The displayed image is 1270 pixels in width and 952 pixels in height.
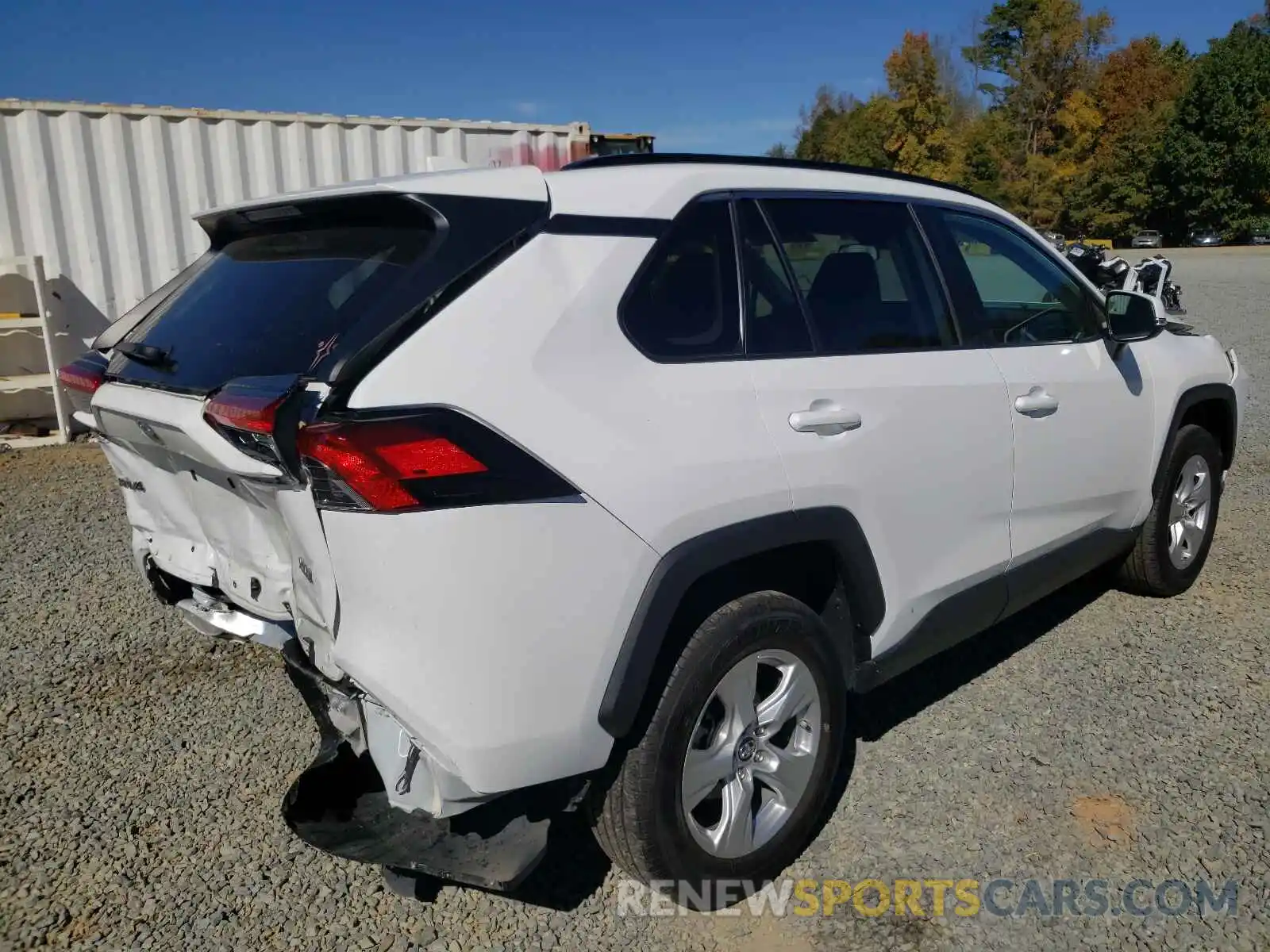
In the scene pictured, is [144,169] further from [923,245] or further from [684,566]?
[684,566]

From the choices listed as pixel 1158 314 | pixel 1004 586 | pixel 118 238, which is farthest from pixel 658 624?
pixel 118 238

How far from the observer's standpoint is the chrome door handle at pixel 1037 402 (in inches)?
126

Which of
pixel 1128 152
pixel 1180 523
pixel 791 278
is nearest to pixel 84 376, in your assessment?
pixel 791 278

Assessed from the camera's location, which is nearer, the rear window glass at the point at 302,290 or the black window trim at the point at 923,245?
the rear window glass at the point at 302,290

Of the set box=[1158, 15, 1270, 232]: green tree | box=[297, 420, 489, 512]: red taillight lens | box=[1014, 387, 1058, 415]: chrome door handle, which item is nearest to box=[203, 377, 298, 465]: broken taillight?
box=[297, 420, 489, 512]: red taillight lens

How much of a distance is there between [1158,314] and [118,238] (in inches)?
331

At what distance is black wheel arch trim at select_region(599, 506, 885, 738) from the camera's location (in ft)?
7.00

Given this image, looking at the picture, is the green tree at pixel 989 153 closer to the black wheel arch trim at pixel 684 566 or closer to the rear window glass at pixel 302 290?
the black wheel arch trim at pixel 684 566

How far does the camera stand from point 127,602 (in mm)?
4699

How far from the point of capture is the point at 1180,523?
4441 mm

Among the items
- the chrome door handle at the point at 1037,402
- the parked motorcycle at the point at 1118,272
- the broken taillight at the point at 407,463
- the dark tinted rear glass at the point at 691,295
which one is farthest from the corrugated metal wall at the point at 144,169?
the broken taillight at the point at 407,463

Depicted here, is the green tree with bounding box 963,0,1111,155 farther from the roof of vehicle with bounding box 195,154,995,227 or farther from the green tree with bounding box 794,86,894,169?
the roof of vehicle with bounding box 195,154,995,227

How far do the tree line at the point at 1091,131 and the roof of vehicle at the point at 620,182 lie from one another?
47.9 metres

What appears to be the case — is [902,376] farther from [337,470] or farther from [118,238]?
[118,238]
